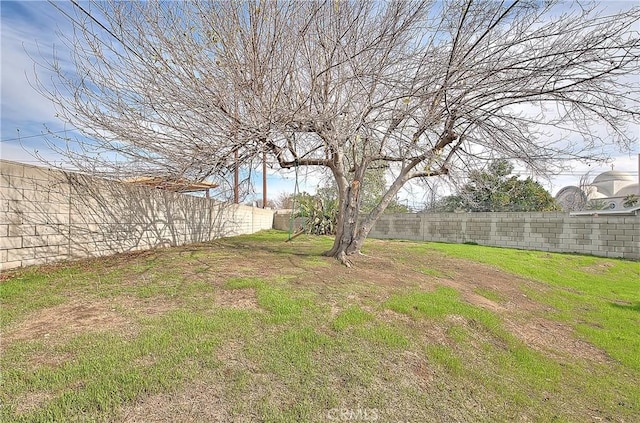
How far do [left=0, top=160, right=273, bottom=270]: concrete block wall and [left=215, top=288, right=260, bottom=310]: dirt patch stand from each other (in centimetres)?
296

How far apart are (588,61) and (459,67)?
155cm

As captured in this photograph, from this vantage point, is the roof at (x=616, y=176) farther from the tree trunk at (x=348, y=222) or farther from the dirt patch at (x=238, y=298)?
the dirt patch at (x=238, y=298)

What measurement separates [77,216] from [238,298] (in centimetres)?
364

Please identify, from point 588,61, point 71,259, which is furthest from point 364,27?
point 71,259

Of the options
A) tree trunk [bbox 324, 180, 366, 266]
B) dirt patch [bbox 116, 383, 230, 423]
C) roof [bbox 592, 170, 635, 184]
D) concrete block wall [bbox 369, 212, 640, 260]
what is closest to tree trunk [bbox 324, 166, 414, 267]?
tree trunk [bbox 324, 180, 366, 266]

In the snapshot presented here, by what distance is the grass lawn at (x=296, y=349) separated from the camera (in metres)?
1.90

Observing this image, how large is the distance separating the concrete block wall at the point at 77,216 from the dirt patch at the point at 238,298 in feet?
9.72

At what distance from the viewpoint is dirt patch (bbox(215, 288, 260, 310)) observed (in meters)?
3.39

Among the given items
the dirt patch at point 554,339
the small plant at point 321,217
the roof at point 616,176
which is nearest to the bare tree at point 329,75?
the dirt patch at point 554,339

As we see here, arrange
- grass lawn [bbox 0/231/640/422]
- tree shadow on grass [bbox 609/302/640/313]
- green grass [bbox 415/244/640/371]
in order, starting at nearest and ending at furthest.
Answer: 1. grass lawn [bbox 0/231/640/422]
2. green grass [bbox 415/244/640/371]
3. tree shadow on grass [bbox 609/302/640/313]

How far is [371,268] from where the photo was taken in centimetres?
576

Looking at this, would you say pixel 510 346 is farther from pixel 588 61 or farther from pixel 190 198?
pixel 190 198

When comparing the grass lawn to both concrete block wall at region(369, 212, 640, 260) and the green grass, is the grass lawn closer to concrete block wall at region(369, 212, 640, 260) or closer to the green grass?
the green grass

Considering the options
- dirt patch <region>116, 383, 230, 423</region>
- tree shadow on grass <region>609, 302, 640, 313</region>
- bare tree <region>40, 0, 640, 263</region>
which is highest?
bare tree <region>40, 0, 640, 263</region>
